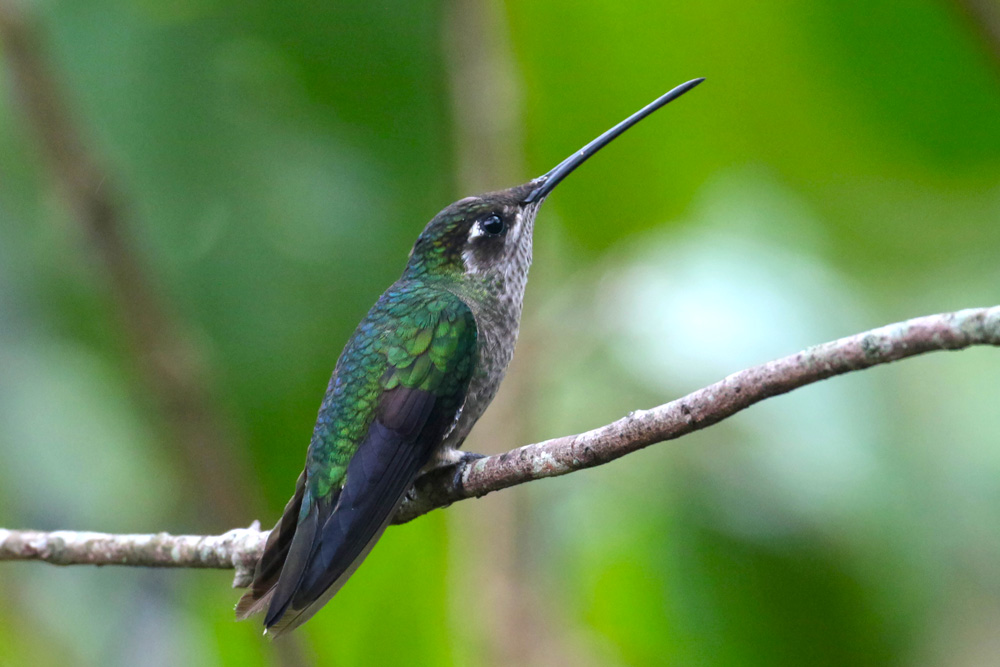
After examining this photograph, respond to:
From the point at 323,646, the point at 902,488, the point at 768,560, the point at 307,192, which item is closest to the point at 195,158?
→ the point at 307,192

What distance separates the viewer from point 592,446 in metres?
1.81

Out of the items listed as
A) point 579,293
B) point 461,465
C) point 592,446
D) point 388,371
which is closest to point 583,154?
point 579,293

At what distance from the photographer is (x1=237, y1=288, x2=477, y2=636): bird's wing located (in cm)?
219

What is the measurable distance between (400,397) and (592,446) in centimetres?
78

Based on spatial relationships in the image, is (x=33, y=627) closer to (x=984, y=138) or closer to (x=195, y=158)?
(x=195, y=158)

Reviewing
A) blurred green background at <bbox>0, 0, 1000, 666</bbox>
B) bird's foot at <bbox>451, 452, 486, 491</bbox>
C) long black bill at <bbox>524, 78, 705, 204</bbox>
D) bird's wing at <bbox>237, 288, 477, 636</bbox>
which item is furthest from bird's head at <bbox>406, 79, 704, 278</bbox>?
bird's foot at <bbox>451, 452, 486, 491</bbox>

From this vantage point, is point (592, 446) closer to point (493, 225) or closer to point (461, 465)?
point (461, 465)

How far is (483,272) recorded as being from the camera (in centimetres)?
293

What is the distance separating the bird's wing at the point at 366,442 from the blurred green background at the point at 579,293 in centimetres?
55

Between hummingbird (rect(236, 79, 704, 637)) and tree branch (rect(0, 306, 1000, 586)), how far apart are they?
0.32 feet

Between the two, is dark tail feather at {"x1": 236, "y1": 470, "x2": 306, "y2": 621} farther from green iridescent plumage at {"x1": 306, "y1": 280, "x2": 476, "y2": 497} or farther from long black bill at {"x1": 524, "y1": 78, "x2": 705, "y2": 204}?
long black bill at {"x1": 524, "y1": 78, "x2": 705, "y2": 204}

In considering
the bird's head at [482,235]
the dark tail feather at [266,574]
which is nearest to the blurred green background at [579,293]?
the bird's head at [482,235]

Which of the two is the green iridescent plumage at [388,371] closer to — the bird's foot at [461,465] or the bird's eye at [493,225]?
the bird's foot at [461,465]

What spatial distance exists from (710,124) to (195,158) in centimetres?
171
